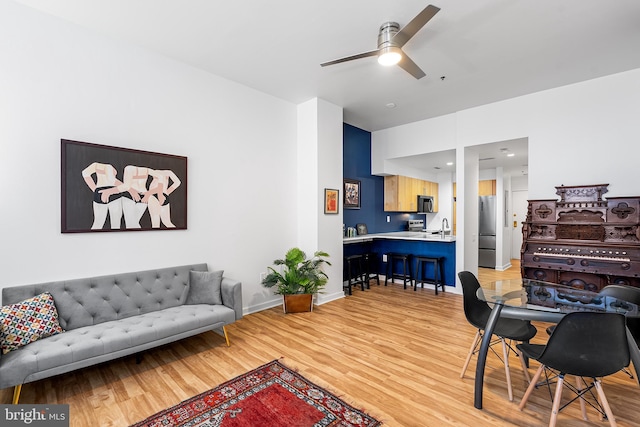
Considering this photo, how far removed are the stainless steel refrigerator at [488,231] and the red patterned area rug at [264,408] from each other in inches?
263

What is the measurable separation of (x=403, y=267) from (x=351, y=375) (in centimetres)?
343

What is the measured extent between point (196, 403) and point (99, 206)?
6.75 ft

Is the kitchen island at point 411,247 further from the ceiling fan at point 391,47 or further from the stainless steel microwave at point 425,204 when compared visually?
the ceiling fan at point 391,47

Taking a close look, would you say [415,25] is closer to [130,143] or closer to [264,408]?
[130,143]

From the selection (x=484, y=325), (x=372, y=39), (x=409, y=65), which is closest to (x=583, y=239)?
(x=484, y=325)

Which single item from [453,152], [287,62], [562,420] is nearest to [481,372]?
[562,420]

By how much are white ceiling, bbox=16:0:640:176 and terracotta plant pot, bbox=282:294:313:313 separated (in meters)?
2.98

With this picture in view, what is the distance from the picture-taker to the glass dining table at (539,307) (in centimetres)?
195

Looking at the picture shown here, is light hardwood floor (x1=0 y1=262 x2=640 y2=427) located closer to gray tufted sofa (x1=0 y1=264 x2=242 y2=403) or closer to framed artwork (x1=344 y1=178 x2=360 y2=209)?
gray tufted sofa (x1=0 y1=264 x2=242 y2=403)

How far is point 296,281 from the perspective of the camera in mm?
4227

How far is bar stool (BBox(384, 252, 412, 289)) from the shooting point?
18.5ft

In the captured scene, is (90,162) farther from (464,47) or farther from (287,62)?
(464,47)

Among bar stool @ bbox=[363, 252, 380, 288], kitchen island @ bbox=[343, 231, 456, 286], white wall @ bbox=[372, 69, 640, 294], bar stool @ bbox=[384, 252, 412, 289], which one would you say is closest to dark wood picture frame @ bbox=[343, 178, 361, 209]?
kitchen island @ bbox=[343, 231, 456, 286]

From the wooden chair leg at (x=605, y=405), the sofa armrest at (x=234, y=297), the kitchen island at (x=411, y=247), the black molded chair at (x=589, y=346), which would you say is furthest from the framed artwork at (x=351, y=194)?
the wooden chair leg at (x=605, y=405)
